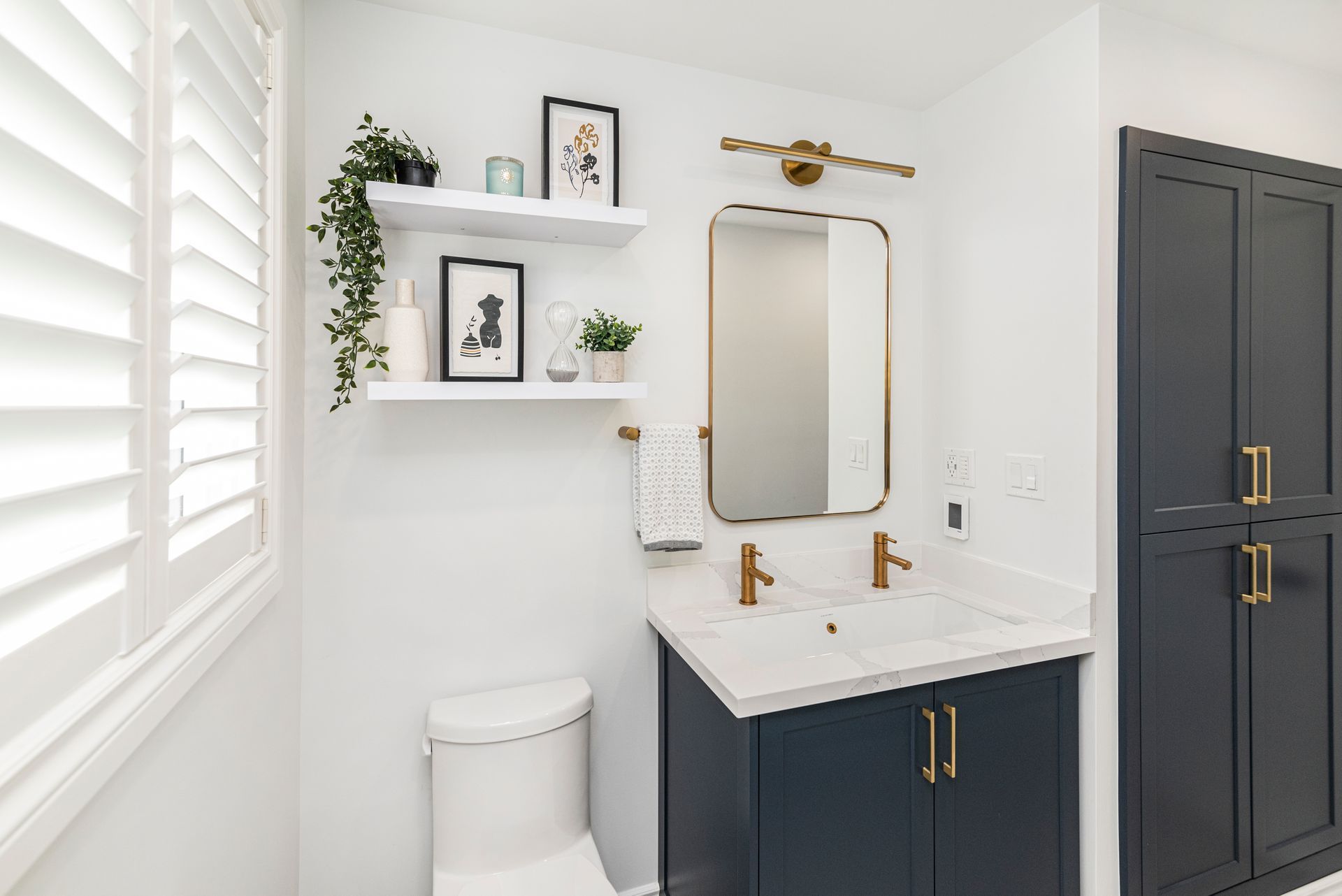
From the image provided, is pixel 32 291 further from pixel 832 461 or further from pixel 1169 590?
pixel 1169 590

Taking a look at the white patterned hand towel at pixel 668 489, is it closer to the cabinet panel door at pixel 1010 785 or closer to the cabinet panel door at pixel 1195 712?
the cabinet panel door at pixel 1010 785

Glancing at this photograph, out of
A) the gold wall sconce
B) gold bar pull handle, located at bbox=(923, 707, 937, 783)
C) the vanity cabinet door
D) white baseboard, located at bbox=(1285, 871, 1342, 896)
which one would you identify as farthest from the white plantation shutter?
white baseboard, located at bbox=(1285, 871, 1342, 896)

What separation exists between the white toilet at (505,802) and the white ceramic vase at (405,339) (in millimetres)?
822

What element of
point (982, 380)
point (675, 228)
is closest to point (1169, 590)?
point (982, 380)

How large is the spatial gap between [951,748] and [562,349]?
130cm

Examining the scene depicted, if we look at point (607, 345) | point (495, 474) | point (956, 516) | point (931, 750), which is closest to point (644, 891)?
point (931, 750)

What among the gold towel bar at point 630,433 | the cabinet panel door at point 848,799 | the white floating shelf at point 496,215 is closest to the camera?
the cabinet panel door at point 848,799

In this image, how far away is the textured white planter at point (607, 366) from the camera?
5.47 feet

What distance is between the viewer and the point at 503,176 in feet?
5.11

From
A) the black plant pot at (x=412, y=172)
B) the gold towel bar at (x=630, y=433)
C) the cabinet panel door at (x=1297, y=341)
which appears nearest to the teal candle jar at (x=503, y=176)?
the black plant pot at (x=412, y=172)

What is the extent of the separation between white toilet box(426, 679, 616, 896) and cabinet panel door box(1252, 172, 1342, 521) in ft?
6.30

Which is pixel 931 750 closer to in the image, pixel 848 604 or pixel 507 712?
pixel 848 604

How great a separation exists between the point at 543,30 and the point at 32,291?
149 cm

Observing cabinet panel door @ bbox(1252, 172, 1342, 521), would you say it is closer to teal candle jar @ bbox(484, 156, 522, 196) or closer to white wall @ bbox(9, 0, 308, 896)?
teal candle jar @ bbox(484, 156, 522, 196)
